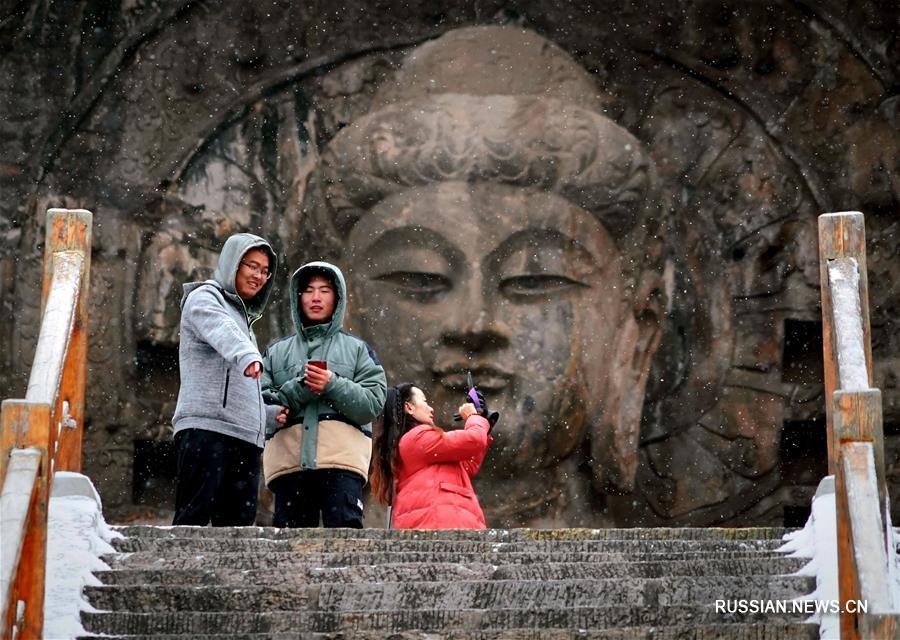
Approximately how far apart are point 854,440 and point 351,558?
6.21ft

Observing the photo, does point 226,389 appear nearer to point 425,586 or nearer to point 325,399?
point 325,399

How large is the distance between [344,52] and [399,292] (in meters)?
1.82

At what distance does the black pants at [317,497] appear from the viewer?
30.7 feet

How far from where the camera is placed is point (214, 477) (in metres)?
8.95

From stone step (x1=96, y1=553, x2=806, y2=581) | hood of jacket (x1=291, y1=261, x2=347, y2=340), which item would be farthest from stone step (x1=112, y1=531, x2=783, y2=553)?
hood of jacket (x1=291, y1=261, x2=347, y2=340)

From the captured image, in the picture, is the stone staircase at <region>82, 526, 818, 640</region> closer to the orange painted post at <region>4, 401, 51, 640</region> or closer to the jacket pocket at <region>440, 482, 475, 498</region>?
the orange painted post at <region>4, 401, 51, 640</region>

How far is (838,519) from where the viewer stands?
7.53m

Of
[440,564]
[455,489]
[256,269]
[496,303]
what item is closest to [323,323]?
[256,269]

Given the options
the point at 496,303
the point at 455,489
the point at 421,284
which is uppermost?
the point at 421,284

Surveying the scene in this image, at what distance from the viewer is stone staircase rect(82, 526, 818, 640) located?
721 centimetres

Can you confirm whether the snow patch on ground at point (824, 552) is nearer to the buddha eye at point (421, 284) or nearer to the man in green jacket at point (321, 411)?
the man in green jacket at point (321, 411)

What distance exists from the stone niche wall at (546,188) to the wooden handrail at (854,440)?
525 centimetres

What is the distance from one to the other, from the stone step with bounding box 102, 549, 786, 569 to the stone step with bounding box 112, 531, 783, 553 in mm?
52

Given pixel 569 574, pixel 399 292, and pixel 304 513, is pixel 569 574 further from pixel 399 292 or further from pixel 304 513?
pixel 399 292
